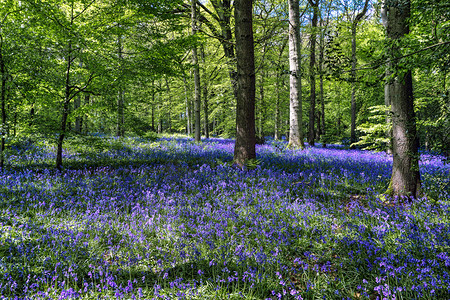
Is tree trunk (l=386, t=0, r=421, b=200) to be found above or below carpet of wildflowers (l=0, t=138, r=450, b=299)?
above

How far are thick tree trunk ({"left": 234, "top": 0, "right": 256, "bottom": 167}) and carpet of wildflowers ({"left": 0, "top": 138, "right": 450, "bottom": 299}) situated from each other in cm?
83

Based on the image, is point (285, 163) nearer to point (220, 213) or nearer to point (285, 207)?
point (285, 207)

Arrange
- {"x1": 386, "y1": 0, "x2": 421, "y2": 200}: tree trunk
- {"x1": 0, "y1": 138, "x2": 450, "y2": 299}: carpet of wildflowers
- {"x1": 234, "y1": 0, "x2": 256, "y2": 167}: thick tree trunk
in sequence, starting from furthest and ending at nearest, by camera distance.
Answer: {"x1": 234, "y1": 0, "x2": 256, "y2": 167}: thick tree trunk → {"x1": 386, "y1": 0, "x2": 421, "y2": 200}: tree trunk → {"x1": 0, "y1": 138, "x2": 450, "y2": 299}: carpet of wildflowers

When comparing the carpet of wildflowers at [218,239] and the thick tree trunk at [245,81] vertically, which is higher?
the thick tree trunk at [245,81]

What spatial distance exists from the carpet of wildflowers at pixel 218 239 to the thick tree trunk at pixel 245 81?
0.83 meters

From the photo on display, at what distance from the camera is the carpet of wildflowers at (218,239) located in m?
2.47

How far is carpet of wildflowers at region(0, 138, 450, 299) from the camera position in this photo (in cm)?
247

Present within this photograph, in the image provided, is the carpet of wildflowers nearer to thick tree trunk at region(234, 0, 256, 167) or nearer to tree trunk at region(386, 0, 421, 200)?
tree trunk at region(386, 0, 421, 200)

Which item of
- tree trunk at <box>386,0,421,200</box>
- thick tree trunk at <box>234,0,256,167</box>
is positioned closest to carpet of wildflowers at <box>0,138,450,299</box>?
tree trunk at <box>386,0,421,200</box>

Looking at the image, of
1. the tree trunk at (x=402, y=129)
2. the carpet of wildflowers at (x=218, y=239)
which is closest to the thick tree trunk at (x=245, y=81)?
the carpet of wildflowers at (x=218, y=239)

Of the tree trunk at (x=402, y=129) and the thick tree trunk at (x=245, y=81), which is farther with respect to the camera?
the thick tree trunk at (x=245, y=81)

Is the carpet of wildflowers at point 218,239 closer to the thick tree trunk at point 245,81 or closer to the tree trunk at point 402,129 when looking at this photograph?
the tree trunk at point 402,129

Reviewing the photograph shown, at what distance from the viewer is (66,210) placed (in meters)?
4.16

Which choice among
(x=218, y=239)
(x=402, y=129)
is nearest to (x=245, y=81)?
A: (x=402, y=129)
